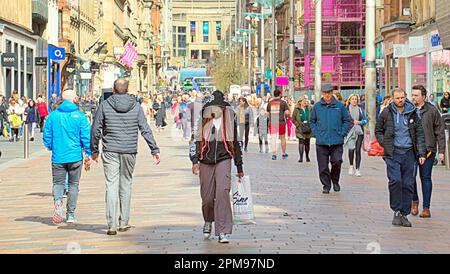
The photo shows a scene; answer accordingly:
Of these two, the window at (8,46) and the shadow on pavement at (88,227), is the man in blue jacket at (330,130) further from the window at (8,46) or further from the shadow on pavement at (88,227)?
the window at (8,46)

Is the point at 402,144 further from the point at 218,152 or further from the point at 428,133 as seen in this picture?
the point at 218,152

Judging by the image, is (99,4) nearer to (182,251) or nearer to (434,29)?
(434,29)

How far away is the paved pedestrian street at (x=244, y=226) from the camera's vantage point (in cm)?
1109

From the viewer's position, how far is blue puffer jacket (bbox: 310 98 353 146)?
1752 centimetres

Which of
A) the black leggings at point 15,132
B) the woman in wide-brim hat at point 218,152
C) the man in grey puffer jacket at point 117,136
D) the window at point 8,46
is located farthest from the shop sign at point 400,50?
the woman in wide-brim hat at point 218,152

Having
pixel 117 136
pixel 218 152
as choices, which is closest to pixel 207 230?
pixel 218 152

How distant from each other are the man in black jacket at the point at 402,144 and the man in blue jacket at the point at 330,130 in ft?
13.4

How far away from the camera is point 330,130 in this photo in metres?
17.5

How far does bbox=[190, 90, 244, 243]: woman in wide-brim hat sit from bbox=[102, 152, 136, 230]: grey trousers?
1.18m

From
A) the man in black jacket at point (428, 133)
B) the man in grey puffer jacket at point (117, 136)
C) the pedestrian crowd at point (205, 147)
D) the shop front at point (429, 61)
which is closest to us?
the pedestrian crowd at point (205, 147)

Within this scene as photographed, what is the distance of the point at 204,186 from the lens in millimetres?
11523

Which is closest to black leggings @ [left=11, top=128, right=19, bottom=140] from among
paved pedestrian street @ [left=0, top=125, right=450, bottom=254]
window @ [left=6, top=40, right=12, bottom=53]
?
window @ [left=6, top=40, right=12, bottom=53]

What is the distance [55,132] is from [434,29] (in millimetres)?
26877

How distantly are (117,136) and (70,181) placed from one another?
158 centimetres
